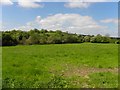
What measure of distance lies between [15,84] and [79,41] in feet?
172

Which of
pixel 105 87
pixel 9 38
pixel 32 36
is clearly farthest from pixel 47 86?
pixel 32 36

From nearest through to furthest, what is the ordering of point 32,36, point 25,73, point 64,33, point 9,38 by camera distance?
point 25,73 < point 9,38 < point 32,36 < point 64,33

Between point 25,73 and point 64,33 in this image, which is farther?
point 64,33

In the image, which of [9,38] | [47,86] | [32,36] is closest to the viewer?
[47,86]

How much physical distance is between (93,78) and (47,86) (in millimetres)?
3234

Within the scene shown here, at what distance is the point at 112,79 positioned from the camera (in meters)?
12.8

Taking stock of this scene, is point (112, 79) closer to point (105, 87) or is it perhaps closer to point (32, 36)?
point (105, 87)

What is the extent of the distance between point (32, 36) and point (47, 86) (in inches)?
1795

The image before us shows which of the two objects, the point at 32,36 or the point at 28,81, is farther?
the point at 32,36

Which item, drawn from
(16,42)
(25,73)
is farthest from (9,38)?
(25,73)

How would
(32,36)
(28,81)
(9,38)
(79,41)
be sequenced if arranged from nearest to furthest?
(28,81) < (9,38) < (32,36) < (79,41)

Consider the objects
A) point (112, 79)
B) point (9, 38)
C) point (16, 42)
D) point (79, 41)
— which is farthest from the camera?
point (79, 41)

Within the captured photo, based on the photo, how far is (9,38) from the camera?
1842 inches

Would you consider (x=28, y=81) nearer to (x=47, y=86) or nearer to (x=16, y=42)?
Answer: (x=47, y=86)
